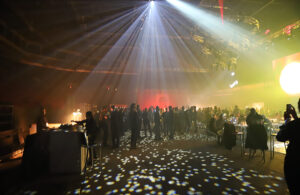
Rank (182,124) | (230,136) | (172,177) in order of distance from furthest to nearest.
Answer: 1. (182,124)
2. (230,136)
3. (172,177)


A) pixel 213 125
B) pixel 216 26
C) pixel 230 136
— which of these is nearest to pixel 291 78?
pixel 213 125

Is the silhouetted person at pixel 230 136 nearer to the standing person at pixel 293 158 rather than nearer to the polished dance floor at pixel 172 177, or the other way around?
the polished dance floor at pixel 172 177

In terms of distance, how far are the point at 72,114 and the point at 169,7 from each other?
8.57 m

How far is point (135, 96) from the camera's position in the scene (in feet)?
47.4

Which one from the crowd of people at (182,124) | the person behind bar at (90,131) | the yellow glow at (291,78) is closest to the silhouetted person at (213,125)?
the crowd of people at (182,124)

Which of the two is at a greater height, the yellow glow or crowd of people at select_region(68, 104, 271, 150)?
the yellow glow

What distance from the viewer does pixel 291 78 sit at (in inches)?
367

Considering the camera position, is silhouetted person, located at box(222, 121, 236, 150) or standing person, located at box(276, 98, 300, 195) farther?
silhouetted person, located at box(222, 121, 236, 150)

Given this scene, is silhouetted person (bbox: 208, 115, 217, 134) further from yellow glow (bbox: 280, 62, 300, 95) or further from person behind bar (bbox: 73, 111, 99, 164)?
yellow glow (bbox: 280, 62, 300, 95)

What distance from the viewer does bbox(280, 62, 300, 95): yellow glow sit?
877 centimetres

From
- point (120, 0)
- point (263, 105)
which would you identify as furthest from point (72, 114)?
point (263, 105)

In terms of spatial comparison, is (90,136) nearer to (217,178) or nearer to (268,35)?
(217,178)

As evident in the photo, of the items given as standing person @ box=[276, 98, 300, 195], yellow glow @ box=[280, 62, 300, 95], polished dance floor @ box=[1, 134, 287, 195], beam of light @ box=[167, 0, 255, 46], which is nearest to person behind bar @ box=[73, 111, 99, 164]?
polished dance floor @ box=[1, 134, 287, 195]

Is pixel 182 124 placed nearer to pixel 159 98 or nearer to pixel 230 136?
pixel 230 136
